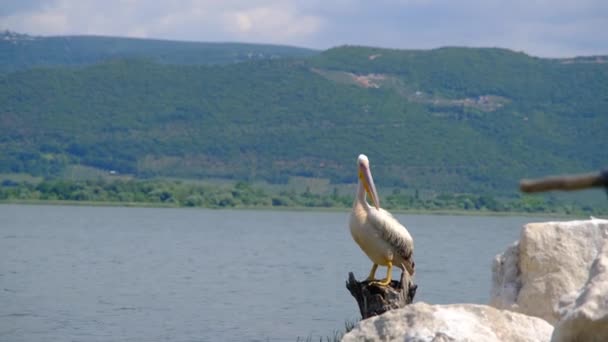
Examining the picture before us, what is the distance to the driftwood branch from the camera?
3.73 metres

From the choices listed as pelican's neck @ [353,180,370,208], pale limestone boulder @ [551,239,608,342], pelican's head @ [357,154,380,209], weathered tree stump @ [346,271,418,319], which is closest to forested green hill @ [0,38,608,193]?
pelican's head @ [357,154,380,209]

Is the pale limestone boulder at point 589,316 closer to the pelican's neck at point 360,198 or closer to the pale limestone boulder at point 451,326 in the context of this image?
the pale limestone boulder at point 451,326

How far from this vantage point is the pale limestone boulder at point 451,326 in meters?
9.03

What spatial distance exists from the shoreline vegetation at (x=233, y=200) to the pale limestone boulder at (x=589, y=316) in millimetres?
76416

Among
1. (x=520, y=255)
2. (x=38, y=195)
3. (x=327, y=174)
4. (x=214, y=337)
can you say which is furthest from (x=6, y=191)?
(x=520, y=255)

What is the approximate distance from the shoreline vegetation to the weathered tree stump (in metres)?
72.8

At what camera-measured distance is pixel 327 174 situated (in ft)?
370

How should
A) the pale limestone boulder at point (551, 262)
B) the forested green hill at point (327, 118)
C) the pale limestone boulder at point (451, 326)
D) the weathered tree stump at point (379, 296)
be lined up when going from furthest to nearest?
1. the forested green hill at point (327, 118)
2. the weathered tree stump at point (379, 296)
3. the pale limestone boulder at point (551, 262)
4. the pale limestone boulder at point (451, 326)

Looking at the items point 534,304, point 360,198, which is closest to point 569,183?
point 534,304

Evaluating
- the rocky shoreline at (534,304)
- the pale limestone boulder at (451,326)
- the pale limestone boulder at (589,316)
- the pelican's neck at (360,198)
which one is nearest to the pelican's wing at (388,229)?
the pelican's neck at (360,198)

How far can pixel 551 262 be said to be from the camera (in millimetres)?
10977

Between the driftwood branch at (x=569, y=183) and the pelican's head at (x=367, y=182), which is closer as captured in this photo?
the driftwood branch at (x=569, y=183)

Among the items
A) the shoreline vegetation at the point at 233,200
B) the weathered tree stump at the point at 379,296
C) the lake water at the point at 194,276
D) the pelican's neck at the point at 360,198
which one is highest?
the pelican's neck at the point at 360,198

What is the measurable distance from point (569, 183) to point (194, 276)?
107 feet
